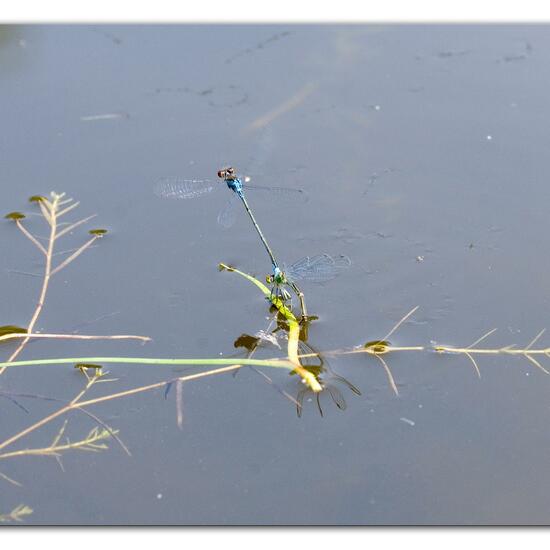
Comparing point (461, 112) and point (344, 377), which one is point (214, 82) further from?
point (344, 377)

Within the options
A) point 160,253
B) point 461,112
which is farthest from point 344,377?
point 461,112

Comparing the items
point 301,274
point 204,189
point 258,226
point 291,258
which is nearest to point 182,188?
point 204,189

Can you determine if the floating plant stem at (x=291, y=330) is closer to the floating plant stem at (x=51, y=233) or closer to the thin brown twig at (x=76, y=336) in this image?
the thin brown twig at (x=76, y=336)

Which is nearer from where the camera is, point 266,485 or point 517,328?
point 266,485

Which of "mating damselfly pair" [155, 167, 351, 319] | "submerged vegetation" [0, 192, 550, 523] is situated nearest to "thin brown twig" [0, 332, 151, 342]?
"submerged vegetation" [0, 192, 550, 523]

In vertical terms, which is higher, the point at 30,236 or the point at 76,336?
the point at 30,236

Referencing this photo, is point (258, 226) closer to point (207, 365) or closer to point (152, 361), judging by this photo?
point (207, 365)
